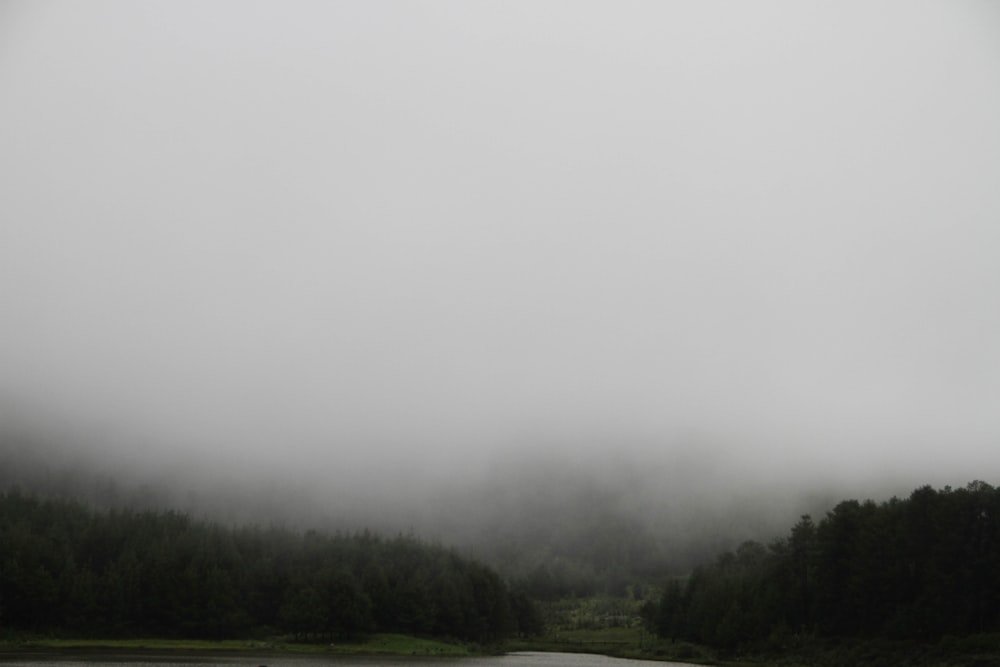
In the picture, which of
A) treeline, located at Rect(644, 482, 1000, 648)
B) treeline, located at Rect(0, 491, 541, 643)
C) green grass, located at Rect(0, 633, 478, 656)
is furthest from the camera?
treeline, located at Rect(0, 491, 541, 643)

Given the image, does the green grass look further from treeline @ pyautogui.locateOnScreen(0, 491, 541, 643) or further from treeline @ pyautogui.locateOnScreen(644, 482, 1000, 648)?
treeline @ pyautogui.locateOnScreen(644, 482, 1000, 648)

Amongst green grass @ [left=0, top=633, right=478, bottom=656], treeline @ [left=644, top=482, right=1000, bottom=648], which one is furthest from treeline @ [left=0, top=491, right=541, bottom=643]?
treeline @ [left=644, top=482, right=1000, bottom=648]

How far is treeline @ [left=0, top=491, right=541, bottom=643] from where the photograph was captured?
147 m

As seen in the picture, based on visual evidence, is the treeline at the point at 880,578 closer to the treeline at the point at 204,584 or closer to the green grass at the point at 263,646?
the green grass at the point at 263,646

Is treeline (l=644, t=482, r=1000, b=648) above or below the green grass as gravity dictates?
above

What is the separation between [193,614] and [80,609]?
668 inches

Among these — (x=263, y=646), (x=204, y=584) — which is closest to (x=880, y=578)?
(x=263, y=646)

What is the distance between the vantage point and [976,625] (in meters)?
100

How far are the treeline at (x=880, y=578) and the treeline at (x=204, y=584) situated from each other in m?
54.4

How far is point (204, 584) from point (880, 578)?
106 m

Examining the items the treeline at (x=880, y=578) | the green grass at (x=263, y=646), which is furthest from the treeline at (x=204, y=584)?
the treeline at (x=880, y=578)

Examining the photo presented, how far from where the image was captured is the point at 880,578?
112750mm

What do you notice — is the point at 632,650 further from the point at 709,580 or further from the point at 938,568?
the point at 938,568

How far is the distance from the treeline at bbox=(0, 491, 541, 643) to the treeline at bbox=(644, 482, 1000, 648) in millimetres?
54433
